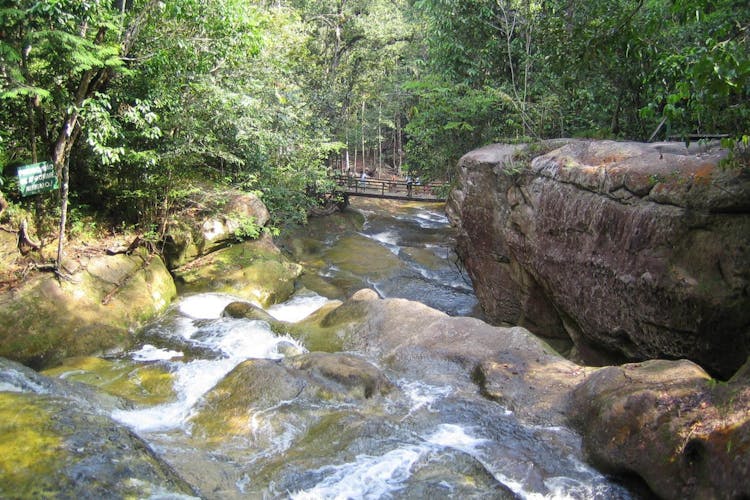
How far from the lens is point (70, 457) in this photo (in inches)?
149

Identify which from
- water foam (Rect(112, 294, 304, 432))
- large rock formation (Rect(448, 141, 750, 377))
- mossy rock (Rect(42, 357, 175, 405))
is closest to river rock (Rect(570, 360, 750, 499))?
large rock formation (Rect(448, 141, 750, 377))

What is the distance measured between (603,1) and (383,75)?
66.4ft

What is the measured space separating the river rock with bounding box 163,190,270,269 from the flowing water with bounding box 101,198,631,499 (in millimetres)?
4052

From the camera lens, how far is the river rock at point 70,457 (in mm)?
3506

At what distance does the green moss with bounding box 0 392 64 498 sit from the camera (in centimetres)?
342

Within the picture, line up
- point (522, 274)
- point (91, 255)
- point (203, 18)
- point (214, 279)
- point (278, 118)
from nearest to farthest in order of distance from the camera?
point (203, 18) < point (91, 255) < point (522, 274) < point (214, 279) < point (278, 118)

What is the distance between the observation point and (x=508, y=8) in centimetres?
1550

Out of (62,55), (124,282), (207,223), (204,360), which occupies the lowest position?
(204,360)

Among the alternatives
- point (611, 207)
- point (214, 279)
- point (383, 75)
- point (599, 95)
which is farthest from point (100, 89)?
point (383, 75)

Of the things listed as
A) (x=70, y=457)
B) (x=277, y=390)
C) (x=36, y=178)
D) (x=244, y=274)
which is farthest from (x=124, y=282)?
(x=70, y=457)

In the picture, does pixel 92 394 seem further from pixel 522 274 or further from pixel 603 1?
pixel 603 1

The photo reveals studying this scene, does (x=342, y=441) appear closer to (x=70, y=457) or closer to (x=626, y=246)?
(x=70, y=457)

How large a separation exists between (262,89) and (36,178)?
7395 millimetres

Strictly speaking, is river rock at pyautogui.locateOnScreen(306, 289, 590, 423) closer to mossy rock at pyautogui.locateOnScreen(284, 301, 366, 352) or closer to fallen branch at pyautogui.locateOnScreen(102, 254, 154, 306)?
mossy rock at pyautogui.locateOnScreen(284, 301, 366, 352)
